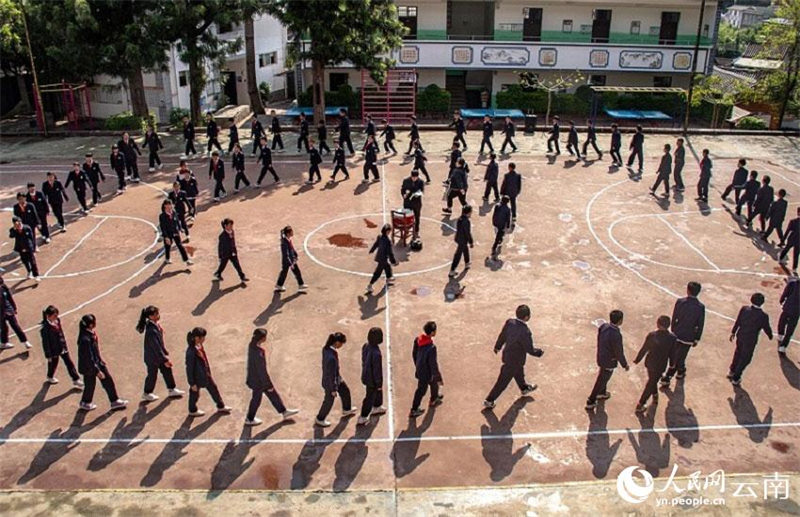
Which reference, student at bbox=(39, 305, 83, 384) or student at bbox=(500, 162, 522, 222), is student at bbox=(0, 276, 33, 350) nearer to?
student at bbox=(39, 305, 83, 384)

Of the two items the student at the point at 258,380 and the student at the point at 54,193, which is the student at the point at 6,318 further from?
the student at the point at 54,193

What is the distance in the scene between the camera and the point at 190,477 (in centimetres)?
894

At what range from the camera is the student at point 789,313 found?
11.7m

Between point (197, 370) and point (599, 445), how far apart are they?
5881 mm

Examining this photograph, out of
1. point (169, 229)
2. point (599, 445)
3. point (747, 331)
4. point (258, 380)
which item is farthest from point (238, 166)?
point (747, 331)

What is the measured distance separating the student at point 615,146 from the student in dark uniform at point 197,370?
1705 centimetres

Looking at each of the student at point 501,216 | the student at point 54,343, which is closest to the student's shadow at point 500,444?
the student at point 501,216

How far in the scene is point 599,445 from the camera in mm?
9617

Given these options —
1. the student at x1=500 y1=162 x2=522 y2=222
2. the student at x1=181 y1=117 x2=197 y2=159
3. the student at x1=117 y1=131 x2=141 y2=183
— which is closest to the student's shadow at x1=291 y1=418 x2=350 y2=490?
the student at x1=500 y1=162 x2=522 y2=222

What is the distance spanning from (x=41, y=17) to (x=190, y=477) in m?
24.2

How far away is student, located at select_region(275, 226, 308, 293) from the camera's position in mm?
13578

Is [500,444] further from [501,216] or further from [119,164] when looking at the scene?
[119,164]

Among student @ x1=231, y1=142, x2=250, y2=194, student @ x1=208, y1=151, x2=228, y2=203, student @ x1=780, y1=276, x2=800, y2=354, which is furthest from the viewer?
student @ x1=231, y1=142, x2=250, y2=194
